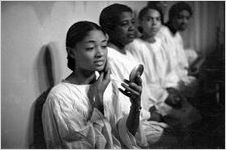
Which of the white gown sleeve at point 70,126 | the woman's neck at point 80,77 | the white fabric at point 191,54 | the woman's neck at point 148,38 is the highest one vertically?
the woman's neck at point 148,38

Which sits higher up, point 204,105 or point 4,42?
point 4,42

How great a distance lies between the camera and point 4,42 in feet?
7.66

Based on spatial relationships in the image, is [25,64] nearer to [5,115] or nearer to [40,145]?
[5,115]

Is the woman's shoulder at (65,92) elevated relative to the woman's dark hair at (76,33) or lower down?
lower down

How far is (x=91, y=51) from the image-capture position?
2270 mm

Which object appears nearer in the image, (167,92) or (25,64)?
(25,64)

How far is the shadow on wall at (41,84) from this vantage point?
231cm

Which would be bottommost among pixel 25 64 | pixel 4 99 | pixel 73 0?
pixel 4 99

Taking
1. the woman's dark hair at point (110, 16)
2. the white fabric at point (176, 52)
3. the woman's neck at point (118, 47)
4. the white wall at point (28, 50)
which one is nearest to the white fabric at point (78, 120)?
the white wall at point (28, 50)

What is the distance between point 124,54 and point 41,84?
21.0 inches

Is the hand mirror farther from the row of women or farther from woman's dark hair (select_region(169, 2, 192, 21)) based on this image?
woman's dark hair (select_region(169, 2, 192, 21))

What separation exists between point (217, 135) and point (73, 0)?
1234 mm

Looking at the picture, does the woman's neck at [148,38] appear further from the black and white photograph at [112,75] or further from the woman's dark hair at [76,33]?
the woman's dark hair at [76,33]

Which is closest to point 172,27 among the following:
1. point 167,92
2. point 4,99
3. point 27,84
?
point 167,92
